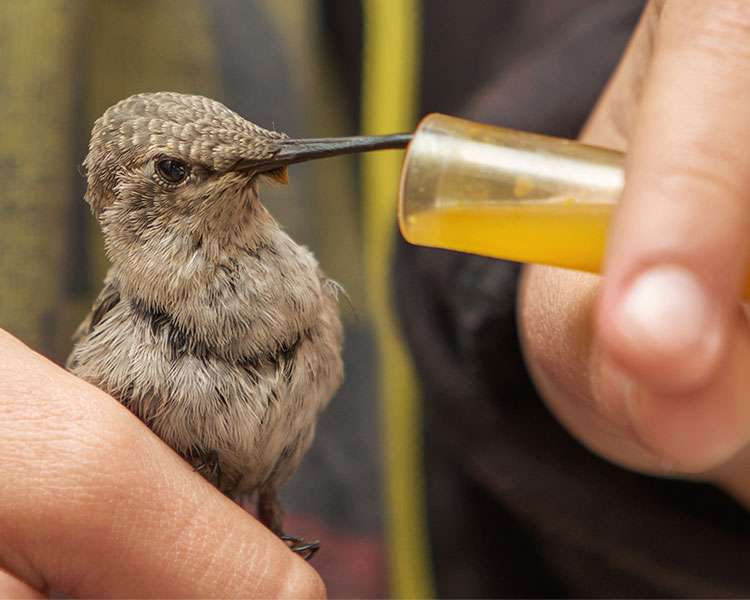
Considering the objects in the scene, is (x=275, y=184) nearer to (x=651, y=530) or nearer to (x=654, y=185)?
(x=654, y=185)

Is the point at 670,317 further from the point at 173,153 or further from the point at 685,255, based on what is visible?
the point at 173,153

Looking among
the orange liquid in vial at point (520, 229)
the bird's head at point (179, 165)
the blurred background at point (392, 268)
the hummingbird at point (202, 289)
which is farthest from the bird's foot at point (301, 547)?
the orange liquid in vial at point (520, 229)

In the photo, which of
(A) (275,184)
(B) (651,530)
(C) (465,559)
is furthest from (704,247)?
(C) (465,559)

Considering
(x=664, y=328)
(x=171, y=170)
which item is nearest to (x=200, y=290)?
(x=171, y=170)

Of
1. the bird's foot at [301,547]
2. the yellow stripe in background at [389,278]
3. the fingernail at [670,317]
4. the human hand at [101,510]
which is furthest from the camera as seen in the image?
the yellow stripe in background at [389,278]

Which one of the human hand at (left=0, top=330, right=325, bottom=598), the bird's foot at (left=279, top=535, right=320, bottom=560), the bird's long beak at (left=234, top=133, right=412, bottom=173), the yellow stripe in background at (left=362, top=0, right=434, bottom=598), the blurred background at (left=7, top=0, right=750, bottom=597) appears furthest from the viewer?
the yellow stripe in background at (left=362, top=0, right=434, bottom=598)

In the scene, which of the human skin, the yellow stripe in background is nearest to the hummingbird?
the human skin

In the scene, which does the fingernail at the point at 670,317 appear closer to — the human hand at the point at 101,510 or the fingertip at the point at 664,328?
the fingertip at the point at 664,328

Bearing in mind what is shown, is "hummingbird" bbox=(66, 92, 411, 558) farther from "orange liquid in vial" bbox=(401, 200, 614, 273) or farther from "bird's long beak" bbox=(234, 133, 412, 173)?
"orange liquid in vial" bbox=(401, 200, 614, 273)
